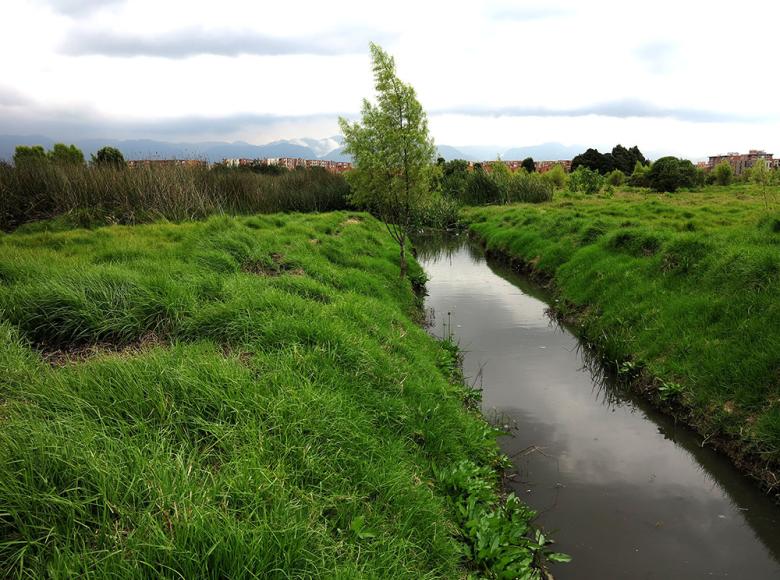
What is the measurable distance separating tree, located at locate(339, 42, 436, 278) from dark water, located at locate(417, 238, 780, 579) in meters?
5.00

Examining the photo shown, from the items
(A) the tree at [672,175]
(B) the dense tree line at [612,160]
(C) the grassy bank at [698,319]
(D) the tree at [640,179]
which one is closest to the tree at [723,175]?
(A) the tree at [672,175]

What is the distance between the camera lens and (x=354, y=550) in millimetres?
2807

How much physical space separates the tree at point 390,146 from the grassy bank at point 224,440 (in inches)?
239

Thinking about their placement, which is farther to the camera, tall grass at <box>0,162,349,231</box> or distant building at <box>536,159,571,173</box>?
distant building at <box>536,159,571,173</box>

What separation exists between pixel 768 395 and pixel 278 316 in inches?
258

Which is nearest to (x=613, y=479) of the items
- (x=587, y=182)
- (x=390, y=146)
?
(x=390, y=146)

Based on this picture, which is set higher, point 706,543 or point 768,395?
point 768,395

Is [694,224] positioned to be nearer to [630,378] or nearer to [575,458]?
[630,378]

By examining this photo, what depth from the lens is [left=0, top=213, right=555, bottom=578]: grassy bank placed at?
229 cm

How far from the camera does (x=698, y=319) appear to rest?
27.7 ft

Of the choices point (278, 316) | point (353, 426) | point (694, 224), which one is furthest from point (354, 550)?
point (694, 224)

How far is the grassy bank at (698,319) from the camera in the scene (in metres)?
6.23

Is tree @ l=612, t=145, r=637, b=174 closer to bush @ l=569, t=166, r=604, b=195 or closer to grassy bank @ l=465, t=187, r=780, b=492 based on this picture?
bush @ l=569, t=166, r=604, b=195

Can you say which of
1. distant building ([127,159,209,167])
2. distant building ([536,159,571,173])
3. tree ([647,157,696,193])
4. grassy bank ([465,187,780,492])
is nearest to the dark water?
grassy bank ([465,187,780,492])
